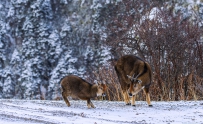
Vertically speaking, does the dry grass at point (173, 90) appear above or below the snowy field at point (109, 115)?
above

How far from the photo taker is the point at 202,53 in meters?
18.1

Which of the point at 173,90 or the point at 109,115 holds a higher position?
the point at 173,90

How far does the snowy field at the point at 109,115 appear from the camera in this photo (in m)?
8.12

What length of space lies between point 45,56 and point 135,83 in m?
37.6

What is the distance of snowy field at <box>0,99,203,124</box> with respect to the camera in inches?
320

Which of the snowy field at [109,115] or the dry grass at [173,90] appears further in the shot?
the dry grass at [173,90]

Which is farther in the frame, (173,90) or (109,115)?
(173,90)

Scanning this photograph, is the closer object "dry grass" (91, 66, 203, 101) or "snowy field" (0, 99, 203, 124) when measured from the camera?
"snowy field" (0, 99, 203, 124)

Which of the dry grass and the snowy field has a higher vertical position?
the dry grass

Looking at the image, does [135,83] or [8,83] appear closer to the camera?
[135,83]

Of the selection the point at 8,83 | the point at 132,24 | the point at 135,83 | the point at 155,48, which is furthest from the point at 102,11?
the point at 135,83

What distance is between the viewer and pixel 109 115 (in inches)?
360

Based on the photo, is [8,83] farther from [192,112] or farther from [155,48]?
[192,112]

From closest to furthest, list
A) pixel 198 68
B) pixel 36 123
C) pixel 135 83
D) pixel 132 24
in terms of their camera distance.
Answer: pixel 36 123 → pixel 135 83 → pixel 198 68 → pixel 132 24
